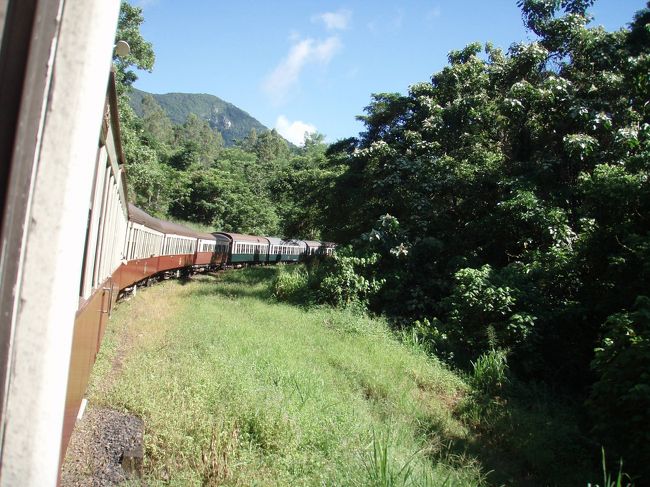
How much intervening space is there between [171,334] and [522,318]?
6.51m

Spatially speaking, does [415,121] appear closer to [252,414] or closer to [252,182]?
[252,414]

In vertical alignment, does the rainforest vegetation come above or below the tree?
below

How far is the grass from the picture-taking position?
159 inches

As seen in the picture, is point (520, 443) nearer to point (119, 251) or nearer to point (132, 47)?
point (119, 251)

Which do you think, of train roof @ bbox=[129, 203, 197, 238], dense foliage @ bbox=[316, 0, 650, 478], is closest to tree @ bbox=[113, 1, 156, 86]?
train roof @ bbox=[129, 203, 197, 238]

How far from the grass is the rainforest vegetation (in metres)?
1.29

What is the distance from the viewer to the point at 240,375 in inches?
239

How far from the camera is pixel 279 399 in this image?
531 centimetres

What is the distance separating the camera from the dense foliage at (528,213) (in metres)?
8.21

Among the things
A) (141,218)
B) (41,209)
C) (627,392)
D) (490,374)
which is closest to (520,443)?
(627,392)

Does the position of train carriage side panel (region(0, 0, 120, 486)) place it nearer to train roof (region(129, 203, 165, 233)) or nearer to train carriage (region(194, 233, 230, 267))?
train roof (region(129, 203, 165, 233))

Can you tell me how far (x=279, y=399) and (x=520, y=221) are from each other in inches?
314

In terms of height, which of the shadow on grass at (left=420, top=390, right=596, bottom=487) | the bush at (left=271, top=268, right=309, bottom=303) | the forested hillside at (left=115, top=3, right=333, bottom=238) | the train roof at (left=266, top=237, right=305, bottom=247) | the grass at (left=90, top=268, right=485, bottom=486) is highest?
the forested hillside at (left=115, top=3, right=333, bottom=238)

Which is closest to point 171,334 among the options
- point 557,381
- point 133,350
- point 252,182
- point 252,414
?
point 133,350
